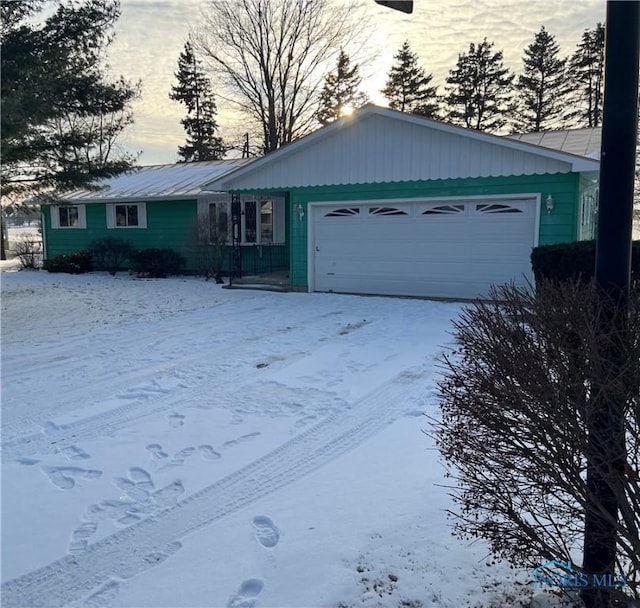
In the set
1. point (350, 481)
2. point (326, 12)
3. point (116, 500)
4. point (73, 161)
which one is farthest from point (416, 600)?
point (326, 12)

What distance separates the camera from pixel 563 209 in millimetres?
10375

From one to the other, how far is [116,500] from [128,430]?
122 cm

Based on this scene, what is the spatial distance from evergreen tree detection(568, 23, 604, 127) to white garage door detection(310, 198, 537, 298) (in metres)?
22.9

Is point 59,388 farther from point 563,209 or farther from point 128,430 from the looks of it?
point 563,209

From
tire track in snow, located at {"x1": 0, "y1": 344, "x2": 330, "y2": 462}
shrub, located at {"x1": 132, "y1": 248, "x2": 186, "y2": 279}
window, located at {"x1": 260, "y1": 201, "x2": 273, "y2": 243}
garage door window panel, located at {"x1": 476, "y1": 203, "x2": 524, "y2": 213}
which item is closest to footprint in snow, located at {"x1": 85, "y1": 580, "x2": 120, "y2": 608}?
tire track in snow, located at {"x1": 0, "y1": 344, "x2": 330, "y2": 462}

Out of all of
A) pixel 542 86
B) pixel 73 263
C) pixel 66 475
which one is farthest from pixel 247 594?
pixel 542 86

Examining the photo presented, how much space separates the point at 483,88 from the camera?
32219 millimetres

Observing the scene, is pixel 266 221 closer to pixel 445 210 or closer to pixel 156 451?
pixel 445 210

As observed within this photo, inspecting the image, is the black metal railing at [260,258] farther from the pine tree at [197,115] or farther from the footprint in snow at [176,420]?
the pine tree at [197,115]

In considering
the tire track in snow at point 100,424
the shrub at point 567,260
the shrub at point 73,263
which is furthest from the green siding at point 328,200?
the tire track in snow at point 100,424

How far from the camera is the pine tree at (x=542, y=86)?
3058cm

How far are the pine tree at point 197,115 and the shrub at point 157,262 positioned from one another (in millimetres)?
21516

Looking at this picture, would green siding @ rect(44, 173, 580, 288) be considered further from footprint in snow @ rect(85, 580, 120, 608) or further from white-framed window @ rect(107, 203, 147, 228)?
footprint in snow @ rect(85, 580, 120, 608)

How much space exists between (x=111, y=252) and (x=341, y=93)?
18.8m
